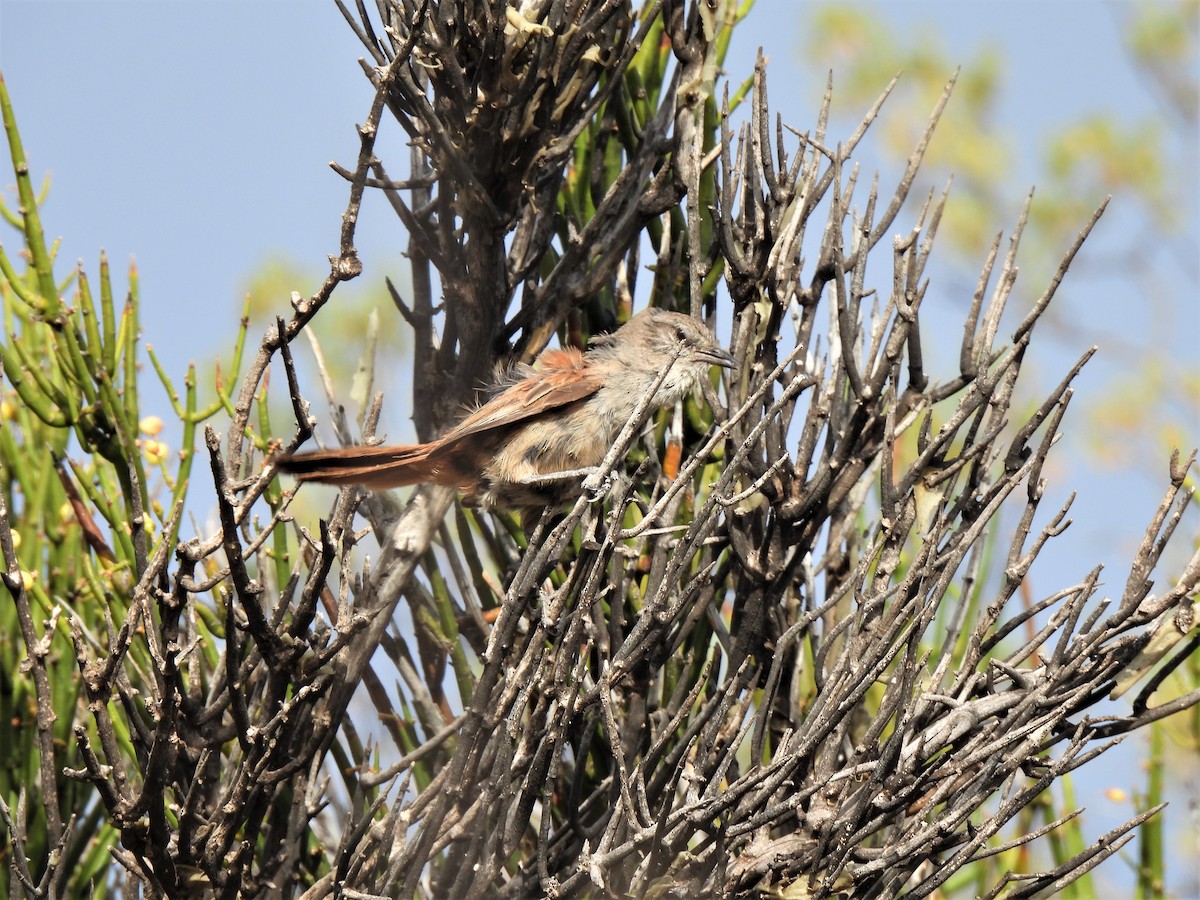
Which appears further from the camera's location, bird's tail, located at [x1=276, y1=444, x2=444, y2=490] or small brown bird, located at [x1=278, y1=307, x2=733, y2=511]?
small brown bird, located at [x1=278, y1=307, x2=733, y2=511]

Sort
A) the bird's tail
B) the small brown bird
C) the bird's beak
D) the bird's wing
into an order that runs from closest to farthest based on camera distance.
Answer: the bird's tail < the bird's beak < the small brown bird < the bird's wing

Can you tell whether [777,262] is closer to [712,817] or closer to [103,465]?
[712,817]

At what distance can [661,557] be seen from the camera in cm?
280

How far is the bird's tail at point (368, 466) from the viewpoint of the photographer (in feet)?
9.55

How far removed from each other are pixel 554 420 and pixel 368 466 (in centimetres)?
78

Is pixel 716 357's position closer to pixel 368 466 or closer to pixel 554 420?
pixel 554 420

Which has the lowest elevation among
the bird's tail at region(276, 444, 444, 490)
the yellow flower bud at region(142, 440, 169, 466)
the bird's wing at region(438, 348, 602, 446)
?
the bird's tail at region(276, 444, 444, 490)

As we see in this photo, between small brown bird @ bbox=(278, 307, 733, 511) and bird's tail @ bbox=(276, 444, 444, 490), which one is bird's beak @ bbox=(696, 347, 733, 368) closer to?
small brown bird @ bbox=(278, 307, 733, 511)

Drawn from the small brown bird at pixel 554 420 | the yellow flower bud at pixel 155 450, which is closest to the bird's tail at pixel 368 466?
the small brown bird at pixel 554 420

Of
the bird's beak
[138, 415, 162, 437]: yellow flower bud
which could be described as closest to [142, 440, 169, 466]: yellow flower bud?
[138, 415, 162, 437]: yellow flower bud

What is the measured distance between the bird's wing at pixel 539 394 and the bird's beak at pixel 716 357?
0.51 meters

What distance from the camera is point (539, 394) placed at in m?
3.68

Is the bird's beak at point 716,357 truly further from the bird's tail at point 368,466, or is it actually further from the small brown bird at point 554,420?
the bird's tail at point 368,466

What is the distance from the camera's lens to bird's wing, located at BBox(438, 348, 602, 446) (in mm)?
3557
